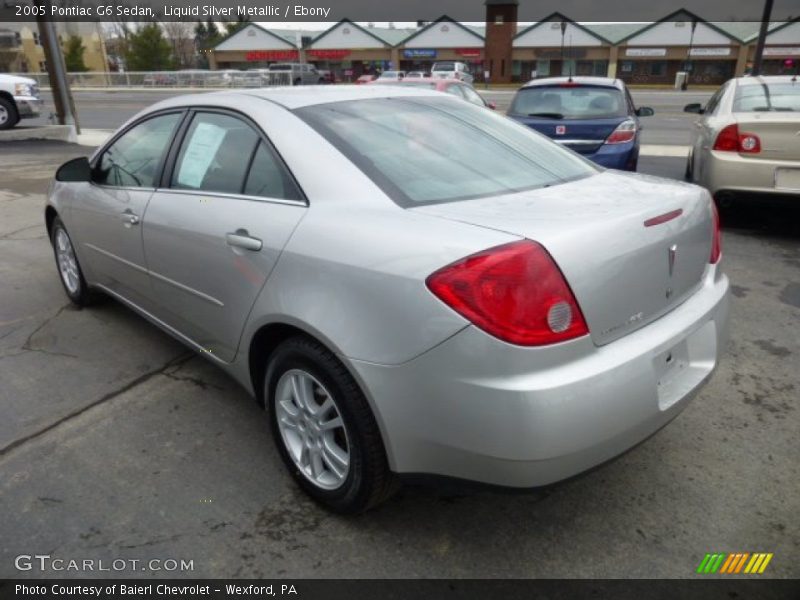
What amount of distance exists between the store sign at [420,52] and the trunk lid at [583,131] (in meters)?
61.2

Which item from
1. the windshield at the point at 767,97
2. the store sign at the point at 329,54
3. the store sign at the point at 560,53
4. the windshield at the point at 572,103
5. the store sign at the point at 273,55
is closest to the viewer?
the windshield at the point at 767,97

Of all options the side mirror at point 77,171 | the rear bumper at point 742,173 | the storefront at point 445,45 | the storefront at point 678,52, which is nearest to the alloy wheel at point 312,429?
the side mirror at point 77,171

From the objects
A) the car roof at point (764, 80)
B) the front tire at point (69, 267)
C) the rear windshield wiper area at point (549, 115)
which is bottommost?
the front tire at point (69, 267)

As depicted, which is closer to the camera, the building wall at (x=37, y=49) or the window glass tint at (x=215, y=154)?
the window glass tint at (x=215, y=154)

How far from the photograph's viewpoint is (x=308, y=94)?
2.86m

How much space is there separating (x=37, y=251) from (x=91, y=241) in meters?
2.72

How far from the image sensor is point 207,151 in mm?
2908

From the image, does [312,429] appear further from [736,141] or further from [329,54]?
[329,54]

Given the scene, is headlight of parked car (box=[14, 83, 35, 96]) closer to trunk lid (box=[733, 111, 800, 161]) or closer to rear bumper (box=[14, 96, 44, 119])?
rear bumper (box=[14, 96, 44, 119])

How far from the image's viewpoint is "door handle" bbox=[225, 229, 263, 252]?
2.38 metres

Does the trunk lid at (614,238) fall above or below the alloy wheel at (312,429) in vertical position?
above

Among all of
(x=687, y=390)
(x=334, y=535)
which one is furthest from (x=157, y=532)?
(x=687, y=390)

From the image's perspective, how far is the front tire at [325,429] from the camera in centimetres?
206

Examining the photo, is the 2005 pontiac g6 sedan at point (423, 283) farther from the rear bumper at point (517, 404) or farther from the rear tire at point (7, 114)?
the rear tire at point (7, 114)
